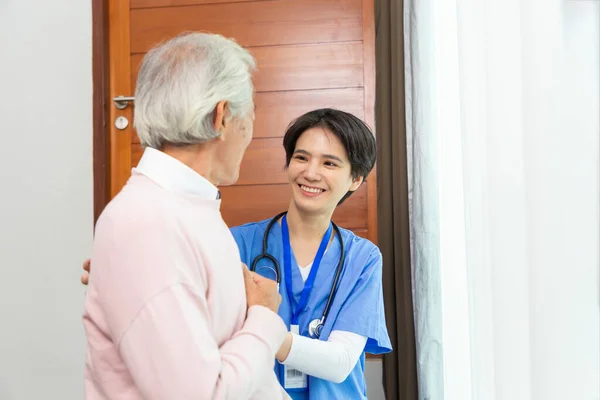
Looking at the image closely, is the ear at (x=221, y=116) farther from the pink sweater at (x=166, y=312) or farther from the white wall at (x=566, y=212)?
the white wall at (x=566, y=212)

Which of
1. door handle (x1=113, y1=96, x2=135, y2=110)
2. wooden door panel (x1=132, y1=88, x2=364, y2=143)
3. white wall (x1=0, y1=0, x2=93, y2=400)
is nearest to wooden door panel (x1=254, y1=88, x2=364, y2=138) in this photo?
wooden door panel (x1=132, y1=88, x2=364, y2=143)

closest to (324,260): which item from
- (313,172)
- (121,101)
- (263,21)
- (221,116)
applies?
(313,172)

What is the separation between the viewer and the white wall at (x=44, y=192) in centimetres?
253

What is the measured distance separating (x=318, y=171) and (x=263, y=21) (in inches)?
42.4

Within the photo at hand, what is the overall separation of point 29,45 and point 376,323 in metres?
1.95

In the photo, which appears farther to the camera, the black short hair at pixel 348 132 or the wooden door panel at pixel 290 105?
the wooden door panel at pixel 290 105

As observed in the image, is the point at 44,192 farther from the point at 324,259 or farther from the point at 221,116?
the point at 221,116

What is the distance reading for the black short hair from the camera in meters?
1.60

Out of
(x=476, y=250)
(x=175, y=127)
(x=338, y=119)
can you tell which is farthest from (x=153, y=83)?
(x=338, y=119)

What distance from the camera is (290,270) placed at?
1.56 meters

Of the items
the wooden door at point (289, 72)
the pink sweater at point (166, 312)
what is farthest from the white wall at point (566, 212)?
the wooden door at point (289, 72)

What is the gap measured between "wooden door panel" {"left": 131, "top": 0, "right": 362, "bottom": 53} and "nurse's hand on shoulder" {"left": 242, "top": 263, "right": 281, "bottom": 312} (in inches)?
60.5

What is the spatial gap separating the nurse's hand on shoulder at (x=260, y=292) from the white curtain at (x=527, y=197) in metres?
Answer: 0.35

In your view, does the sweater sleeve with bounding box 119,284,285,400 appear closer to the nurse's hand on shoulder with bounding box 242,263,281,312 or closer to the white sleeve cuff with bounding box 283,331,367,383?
the nurse's hand on shoulder with bounding box 242,263,281,312
